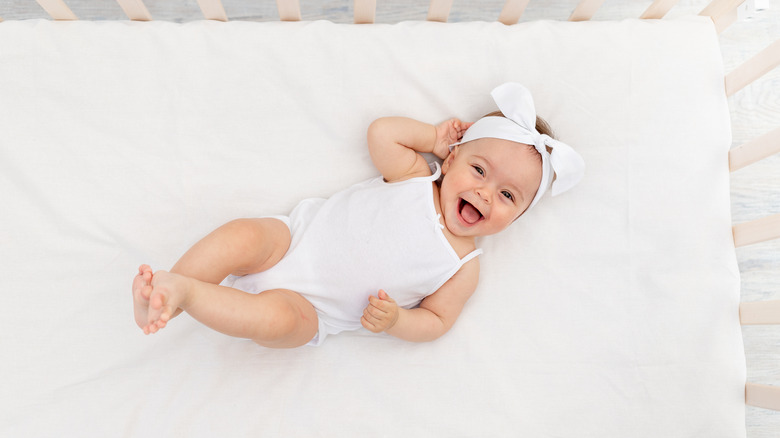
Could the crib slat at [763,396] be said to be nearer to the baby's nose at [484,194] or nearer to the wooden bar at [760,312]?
the wooden bar at [760,312]

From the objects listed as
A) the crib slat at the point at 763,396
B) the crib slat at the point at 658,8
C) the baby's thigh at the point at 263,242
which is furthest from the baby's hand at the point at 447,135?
the crib slat at the point at 763,396

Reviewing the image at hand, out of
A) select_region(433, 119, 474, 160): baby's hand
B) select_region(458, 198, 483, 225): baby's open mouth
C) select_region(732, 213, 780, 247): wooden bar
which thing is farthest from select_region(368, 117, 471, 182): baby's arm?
select_region(732, 213, 780, 247): wooden bar

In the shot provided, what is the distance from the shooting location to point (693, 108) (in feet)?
3.98

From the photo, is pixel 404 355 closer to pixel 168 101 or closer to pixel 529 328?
pixel 529 328

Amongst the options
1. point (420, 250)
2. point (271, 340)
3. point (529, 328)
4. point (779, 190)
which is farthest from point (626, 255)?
point (271, 340)

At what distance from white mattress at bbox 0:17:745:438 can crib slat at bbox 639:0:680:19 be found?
0.05 m

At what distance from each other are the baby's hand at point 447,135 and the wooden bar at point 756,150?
591 millimetres

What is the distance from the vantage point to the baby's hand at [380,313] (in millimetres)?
1013

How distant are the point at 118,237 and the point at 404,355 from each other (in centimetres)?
64

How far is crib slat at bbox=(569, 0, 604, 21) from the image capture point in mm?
1215

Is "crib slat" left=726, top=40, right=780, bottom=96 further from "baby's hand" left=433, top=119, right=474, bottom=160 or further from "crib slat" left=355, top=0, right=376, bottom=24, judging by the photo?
"crib slat" left=355, top=0, right=376, bottom=24

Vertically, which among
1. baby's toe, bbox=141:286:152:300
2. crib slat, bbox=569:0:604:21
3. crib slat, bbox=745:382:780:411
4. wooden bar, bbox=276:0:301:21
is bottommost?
crib slat, bbox=745:382:780:411

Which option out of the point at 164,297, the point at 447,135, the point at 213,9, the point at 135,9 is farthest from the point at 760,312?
the point at 135,9

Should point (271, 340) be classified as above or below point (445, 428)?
above
